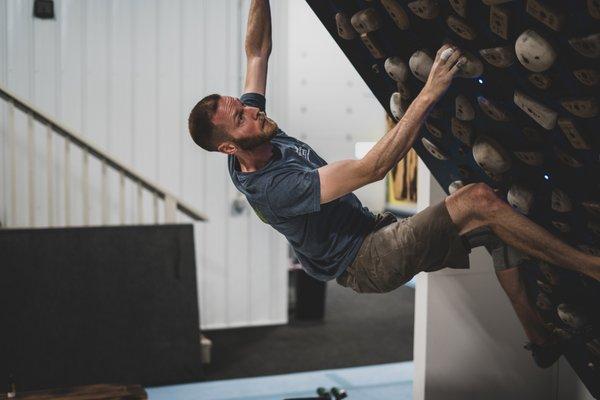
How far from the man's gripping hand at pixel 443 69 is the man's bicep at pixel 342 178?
366 millimetres

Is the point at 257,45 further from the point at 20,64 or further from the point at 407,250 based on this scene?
the point at 20,64

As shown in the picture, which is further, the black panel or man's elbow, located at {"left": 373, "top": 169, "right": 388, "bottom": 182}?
the black panel

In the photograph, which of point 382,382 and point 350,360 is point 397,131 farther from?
point 350,360

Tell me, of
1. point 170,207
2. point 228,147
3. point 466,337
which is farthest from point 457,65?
point 170,207

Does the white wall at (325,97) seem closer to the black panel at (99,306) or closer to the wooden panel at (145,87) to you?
the wooden panel at (145,87)

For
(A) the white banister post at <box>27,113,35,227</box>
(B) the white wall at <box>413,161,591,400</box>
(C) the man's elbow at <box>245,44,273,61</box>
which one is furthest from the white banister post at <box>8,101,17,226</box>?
(B) the white wall at <box>413,161,591,400</box>

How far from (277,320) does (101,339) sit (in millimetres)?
2150

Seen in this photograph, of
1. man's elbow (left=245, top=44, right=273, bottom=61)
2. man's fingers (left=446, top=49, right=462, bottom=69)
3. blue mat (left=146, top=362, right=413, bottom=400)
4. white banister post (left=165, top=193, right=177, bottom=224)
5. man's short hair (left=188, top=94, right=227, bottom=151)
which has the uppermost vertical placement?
man's elbow (left=245, top=44, right=273, bottom=61)

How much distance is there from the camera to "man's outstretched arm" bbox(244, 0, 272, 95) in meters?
2.87

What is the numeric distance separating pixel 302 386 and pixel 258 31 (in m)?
2.59

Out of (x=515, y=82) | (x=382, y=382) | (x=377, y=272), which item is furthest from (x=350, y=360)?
(x=515, y=82)

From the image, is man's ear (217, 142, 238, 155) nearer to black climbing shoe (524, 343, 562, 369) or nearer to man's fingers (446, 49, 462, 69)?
man's fingers (446, 49, 462, 69)

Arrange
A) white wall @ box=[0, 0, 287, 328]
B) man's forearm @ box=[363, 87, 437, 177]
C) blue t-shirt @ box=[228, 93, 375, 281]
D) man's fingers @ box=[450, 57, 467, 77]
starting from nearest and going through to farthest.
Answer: man's fingers @ box=[450, 57, 467, 77], man's forearm @ box=[363, 87, 437, 177], blue t-shirt @ box=[228, 93, 375, 281], white wall @ box=[0, 0, 287, 328]

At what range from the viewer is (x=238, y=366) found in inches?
198
